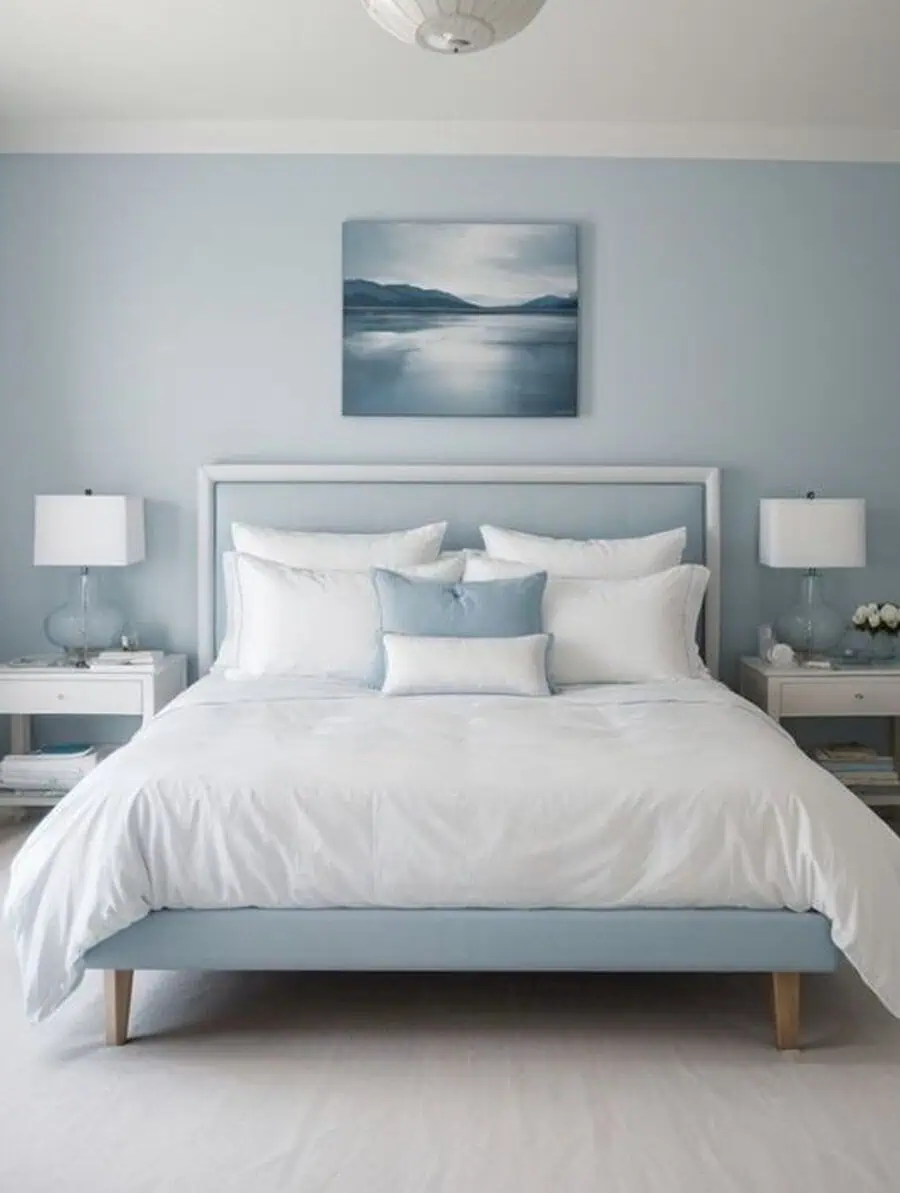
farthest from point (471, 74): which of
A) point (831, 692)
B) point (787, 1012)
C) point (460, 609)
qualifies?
point (787, 1012)

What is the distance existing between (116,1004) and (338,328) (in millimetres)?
2824

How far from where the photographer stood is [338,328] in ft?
15.9

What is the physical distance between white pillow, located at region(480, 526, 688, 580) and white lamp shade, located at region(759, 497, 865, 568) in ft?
1.19

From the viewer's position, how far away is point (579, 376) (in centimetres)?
486

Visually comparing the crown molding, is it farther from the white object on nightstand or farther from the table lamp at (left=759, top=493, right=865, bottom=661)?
the white object on nightstand

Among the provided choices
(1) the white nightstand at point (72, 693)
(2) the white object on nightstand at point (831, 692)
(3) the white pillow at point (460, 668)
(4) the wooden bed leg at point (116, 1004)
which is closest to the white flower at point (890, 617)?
(2) the white object on nightstand at point (831, 692)

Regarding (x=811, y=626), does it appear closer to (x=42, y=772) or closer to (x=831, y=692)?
(x=831, y=692)

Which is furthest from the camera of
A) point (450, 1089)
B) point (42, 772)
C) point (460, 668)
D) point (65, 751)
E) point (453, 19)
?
point (65, 751)

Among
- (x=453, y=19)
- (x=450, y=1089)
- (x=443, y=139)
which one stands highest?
(x=443, y=139)

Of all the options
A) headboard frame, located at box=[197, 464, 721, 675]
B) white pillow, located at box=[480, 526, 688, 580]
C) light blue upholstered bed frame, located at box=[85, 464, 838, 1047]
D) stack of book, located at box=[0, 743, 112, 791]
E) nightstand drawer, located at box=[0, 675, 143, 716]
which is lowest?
light blue upholstered bed frame, located at box=[85, 464, 838, 1047]

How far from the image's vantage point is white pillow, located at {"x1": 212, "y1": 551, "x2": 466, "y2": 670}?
437 centimetres

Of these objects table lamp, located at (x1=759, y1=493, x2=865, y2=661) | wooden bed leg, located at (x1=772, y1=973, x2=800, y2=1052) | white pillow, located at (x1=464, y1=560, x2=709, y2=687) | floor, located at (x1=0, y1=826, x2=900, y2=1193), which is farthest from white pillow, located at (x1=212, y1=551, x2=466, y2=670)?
wooden bed leg, located at (x1=772, y1=973, x2=800, y2=1052)

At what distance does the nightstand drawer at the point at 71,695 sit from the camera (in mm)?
4441

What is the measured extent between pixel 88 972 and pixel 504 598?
5.47 ft
